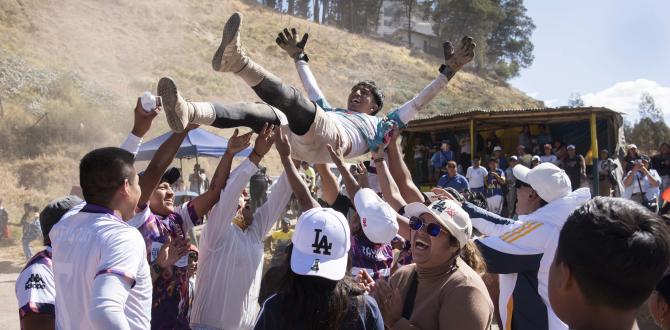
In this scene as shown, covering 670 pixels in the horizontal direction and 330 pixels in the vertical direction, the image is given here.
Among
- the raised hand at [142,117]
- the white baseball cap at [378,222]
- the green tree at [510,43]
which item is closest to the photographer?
the white baseball cap at [378,222]

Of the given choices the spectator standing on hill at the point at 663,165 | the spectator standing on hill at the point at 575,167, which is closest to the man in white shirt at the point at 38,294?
the spectator standing on hill at the point at 663,165

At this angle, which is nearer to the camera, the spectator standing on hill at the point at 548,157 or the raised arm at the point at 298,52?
the raised arm at the point at 298,52

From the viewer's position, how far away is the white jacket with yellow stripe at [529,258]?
3.31 meters

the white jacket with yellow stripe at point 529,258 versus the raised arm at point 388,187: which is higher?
the raised arm at point 388,187

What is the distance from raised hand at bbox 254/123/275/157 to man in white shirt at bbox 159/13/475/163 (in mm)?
169

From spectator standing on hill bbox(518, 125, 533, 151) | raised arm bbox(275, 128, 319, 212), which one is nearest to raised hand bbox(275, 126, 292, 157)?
raised arm bbox(275, 128, 319, 212)

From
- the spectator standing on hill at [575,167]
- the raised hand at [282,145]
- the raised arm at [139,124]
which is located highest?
the raised arm at [139,124]

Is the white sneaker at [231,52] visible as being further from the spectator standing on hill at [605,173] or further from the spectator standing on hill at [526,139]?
the spectator standing on hill at [526,139]

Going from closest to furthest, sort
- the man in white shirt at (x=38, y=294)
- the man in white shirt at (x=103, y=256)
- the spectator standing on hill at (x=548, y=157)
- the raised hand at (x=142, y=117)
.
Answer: the man in white shirt at (x=103, y=256), the man in white shirt at (x=38, y=294), the raised hand at (x=142, y=117), the spectator standing on hill at (x=548, y=157)

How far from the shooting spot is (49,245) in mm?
3166

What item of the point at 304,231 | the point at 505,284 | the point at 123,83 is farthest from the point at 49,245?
the point at 123,83

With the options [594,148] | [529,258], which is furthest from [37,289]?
[594,148]

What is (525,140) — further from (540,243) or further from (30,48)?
(30,48)

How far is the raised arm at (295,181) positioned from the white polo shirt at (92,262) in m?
0.92
